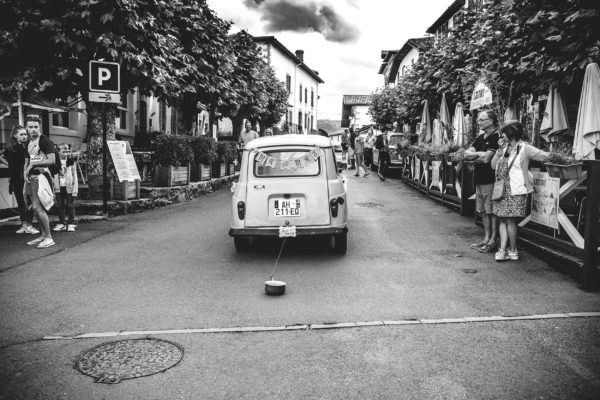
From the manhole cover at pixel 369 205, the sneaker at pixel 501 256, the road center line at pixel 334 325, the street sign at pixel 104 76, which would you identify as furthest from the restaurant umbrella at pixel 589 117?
the street sign at pixel 104 76

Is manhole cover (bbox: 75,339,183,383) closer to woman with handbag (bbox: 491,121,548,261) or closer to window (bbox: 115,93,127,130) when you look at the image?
woman with handbag (bbox: 491,121,548,261)

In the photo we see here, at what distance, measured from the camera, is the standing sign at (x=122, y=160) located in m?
12.0

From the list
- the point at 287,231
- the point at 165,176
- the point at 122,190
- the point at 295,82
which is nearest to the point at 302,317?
the point at 287,231

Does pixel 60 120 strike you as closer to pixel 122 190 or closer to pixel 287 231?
pixel 122 190

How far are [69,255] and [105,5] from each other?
5.71 m

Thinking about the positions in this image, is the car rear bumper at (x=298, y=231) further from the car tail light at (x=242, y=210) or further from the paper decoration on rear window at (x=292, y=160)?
the paper decoration on rear window at (x=292, y=160)

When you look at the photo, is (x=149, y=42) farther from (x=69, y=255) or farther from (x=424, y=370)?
(x=424, y=370)

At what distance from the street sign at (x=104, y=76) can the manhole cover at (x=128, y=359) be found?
7471 millimetres

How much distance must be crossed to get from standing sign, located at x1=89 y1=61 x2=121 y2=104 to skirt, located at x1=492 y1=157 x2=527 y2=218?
7529mm

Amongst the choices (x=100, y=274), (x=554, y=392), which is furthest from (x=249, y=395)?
(x=100, y=274)

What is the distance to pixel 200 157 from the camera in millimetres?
17031

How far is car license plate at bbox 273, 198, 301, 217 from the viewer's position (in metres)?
7.26

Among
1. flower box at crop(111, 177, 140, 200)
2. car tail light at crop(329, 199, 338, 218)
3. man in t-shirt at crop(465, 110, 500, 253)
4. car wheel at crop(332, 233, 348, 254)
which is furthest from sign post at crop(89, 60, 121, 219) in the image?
man in t-shirt at crop(465, 110, 500, 253)

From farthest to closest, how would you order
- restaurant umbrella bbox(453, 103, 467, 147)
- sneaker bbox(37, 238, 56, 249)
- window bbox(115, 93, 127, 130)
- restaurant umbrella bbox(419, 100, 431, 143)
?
window bbox(115, 93, 127, 130) → restaurant umbrella bbox(419, 100, 431, 143) → restaurant umbrella bbox(453, 103, 467, 147) → sneaker bbox(37, 238, 56, 249)
